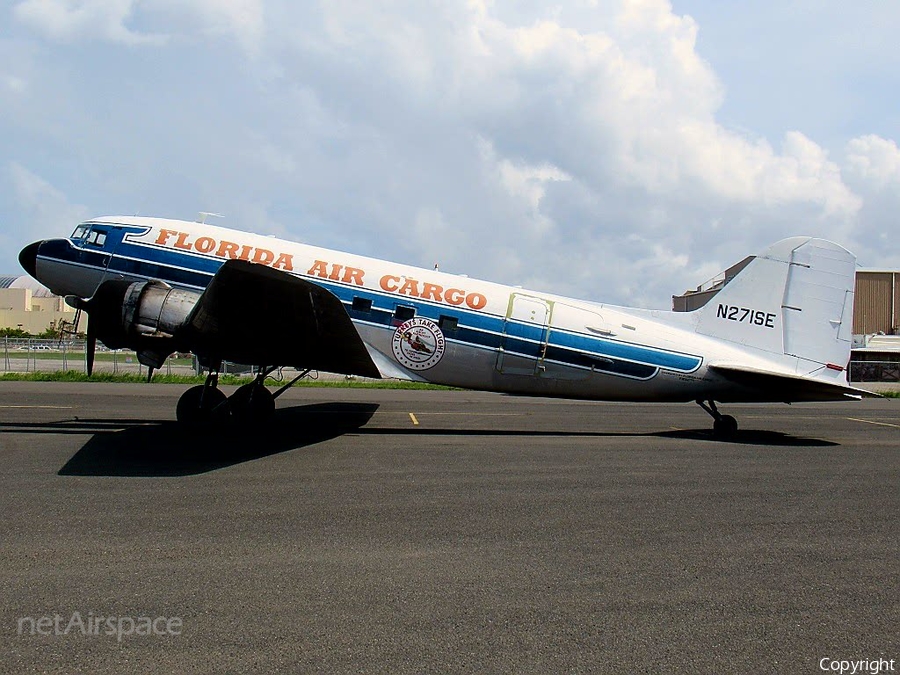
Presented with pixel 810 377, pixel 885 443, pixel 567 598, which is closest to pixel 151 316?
pixel 567 598

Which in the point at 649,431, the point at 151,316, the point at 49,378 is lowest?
the point at 49,378

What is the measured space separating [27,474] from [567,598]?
7086mm

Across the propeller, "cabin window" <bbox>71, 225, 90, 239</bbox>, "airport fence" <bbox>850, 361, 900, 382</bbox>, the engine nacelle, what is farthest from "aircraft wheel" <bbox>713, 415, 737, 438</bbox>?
"airport fence" <bbox>850, 361, 900, 382</bbox>

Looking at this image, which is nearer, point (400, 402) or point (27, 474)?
point (27, 474)

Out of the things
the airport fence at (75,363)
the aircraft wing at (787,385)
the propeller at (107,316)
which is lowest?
the airport fence at (75,363)

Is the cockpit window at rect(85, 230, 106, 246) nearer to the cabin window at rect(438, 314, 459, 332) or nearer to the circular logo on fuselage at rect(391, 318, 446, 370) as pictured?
the circular logo on fuselage at rect(391, 318, 446, 370)

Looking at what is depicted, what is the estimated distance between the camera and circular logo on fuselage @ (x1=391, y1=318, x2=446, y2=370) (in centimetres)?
1283

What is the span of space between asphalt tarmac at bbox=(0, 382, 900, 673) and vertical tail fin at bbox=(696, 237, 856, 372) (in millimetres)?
2523

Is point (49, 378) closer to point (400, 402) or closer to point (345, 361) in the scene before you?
point (400, 402)

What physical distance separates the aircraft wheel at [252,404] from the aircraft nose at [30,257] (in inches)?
193

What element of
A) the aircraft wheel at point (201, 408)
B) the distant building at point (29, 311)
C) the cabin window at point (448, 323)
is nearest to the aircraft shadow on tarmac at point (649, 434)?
the cabin window at point (448, 323)

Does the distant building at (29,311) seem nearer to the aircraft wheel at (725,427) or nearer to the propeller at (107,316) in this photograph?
the propeller at (107,316)

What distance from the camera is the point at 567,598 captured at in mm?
4609

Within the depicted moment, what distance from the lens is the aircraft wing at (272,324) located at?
9.56 metres
